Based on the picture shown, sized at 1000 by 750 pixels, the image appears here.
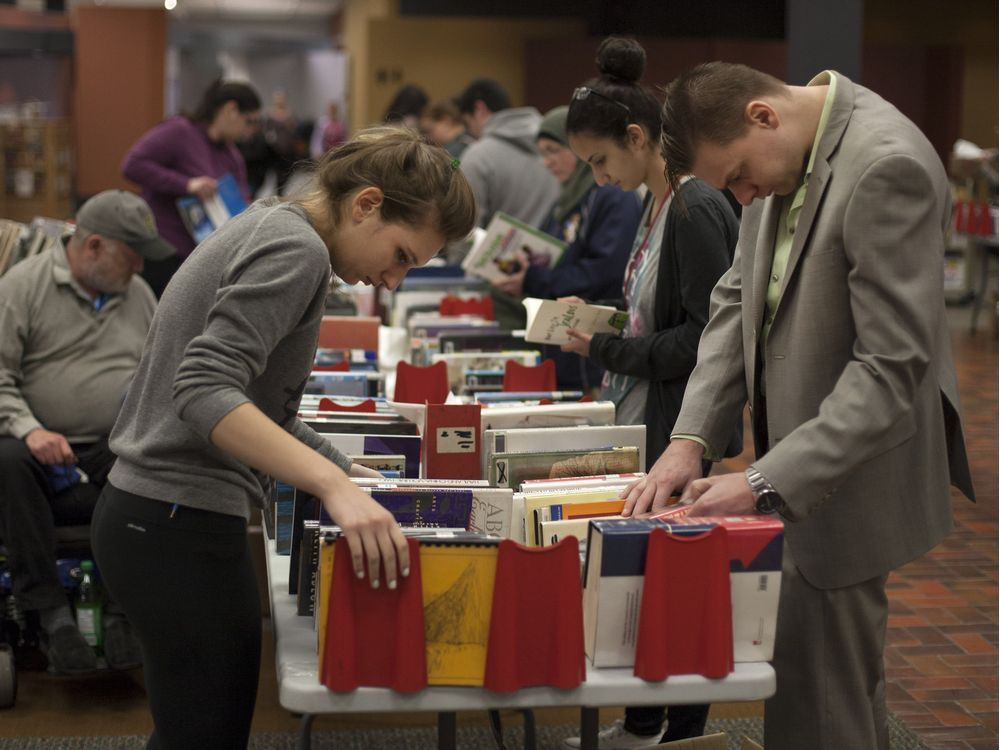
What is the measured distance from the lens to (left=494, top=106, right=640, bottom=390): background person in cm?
407

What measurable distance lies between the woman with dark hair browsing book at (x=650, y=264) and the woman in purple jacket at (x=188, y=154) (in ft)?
10.7

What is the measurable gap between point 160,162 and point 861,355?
4.93 metres

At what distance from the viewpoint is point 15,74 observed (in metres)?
17.3

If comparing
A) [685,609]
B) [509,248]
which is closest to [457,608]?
[685,609]

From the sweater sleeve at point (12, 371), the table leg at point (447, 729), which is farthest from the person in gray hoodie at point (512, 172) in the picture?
the table leg at point (447, 729)

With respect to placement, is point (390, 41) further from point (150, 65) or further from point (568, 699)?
point (568, 699)

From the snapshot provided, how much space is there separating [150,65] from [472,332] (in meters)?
13.8

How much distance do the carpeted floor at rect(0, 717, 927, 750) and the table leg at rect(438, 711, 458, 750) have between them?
1341 mm

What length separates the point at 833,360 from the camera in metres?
2.03

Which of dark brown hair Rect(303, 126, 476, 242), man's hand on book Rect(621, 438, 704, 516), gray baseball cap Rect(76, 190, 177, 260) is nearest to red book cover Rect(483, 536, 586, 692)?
man's hand on book Rect(621, 438, 704, 516)

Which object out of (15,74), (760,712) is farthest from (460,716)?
(15,74)

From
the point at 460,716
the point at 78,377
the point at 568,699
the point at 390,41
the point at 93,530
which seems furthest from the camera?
the point at 390,41

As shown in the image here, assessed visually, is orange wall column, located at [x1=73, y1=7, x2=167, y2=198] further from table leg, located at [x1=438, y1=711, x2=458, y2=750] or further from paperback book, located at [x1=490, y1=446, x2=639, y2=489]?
table leg, located at [x1=438, y1=711, x2=458, y2=750]

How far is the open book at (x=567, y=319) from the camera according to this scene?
132 inches
